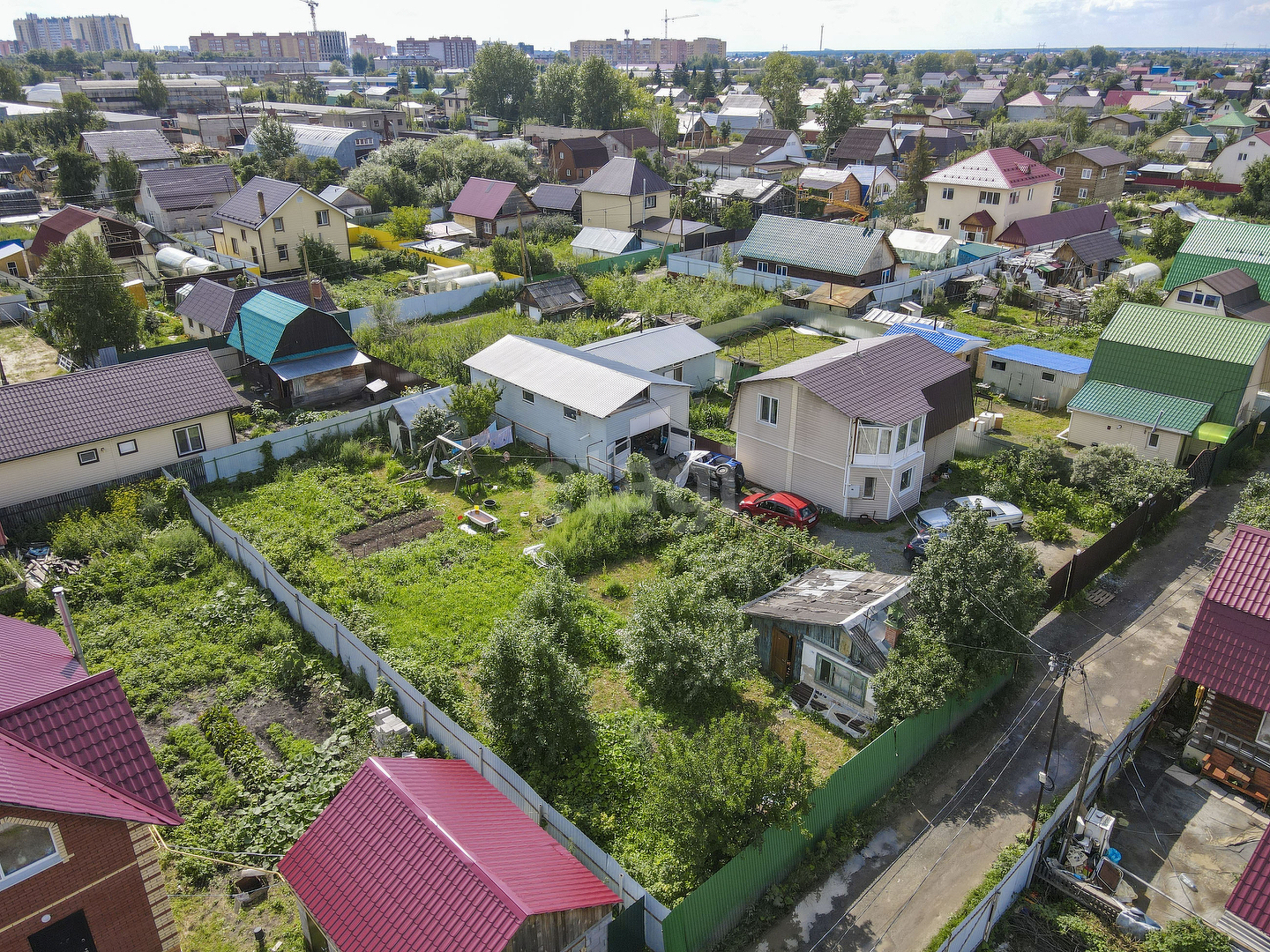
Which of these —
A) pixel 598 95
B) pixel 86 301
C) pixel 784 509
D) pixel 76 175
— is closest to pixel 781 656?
pixel 784 509

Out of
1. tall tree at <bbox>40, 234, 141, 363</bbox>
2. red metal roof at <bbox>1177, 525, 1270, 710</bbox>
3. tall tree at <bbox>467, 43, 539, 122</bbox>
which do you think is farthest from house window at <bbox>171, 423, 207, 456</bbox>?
tall tree at <bbox>467, 43, 539, 122</bbox>

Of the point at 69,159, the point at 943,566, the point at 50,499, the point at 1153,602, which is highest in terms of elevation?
the point at 69,159

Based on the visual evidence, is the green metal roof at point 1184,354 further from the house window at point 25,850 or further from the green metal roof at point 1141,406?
the house window at point 25,850

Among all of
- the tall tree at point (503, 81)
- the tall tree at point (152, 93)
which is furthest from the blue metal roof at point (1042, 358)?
the tall tree at point (152, 93)

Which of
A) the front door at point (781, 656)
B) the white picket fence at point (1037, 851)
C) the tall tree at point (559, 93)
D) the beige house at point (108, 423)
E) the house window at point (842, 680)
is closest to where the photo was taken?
the white picket fence at point (1037, 851)

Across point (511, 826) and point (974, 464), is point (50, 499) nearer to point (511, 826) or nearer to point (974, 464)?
point (511, 826)

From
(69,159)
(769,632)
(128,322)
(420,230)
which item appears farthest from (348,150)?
(769,632)
